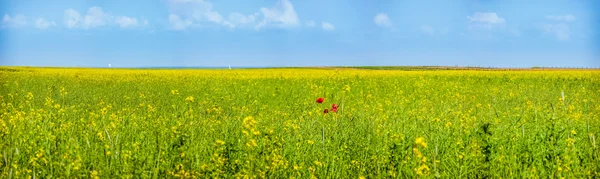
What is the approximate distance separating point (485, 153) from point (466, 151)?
217 mm

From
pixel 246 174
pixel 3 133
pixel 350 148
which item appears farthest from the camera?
pixel 3 133

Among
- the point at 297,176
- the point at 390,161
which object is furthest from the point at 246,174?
the point at 390,161

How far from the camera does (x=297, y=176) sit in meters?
4.84

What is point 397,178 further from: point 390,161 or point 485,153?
point 485,153

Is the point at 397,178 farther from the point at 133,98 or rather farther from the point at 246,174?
the point at 133,98

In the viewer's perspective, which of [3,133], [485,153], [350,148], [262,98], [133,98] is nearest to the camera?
[485,153]

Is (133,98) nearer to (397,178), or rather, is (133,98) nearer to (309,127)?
(309,127)

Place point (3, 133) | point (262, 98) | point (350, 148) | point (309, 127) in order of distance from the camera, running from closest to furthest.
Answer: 1. point (350, 148)
2. point (3, 133)
3. point (309, 127)
4. point (262, 98)

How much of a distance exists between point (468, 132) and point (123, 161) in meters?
3.94

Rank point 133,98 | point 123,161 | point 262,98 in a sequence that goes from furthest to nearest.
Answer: point 262,98, point 133,98, point 123,161

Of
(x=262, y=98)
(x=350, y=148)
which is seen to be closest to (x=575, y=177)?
(x=350, y=148)

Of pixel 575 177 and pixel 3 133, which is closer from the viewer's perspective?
pixel 575 177

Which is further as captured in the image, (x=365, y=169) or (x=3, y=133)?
(x=3, y=133)

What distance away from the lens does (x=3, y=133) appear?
241 inches
